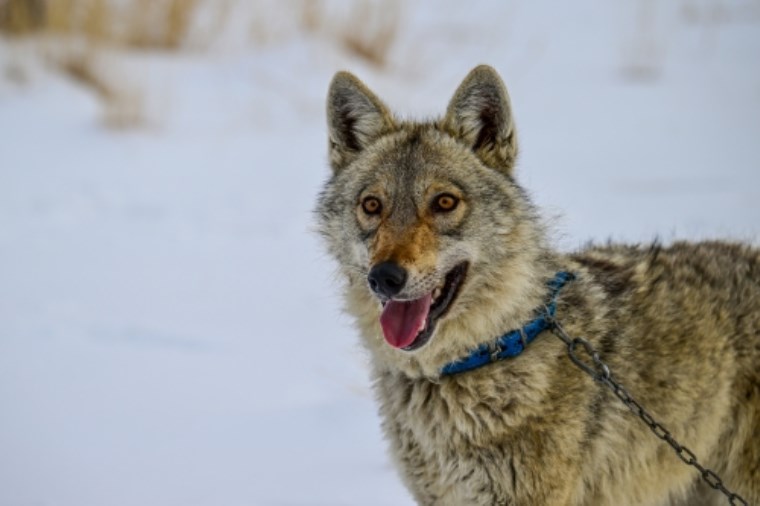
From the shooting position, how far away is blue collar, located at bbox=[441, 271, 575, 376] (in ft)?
11.7

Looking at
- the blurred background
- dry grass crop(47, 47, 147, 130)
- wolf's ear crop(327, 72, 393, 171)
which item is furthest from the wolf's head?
dry grass crop(47, 47, 147, 130)

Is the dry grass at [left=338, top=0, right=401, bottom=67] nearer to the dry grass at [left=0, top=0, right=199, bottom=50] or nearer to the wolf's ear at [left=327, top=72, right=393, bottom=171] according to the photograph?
the dry grass at [left=0, top=0, right=199, bottom=50]

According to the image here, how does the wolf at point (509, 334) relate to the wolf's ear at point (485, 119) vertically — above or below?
below

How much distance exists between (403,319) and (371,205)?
485 mm

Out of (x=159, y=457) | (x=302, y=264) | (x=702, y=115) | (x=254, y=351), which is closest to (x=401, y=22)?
(x=702, y=115)

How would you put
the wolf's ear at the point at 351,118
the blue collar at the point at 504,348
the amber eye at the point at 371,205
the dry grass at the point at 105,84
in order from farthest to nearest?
the dry grass at the point at 105,84 < the wolf's ear at the point at 351,118 < the amber eye at the point at 371,205 < the blue collar at the point at 504,348

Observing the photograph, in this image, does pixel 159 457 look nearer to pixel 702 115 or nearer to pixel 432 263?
pixel 432 263

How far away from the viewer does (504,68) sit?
1312 cm

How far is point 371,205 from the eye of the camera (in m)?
3.69

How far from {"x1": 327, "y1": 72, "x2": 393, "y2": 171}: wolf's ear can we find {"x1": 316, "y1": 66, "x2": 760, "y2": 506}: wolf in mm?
115

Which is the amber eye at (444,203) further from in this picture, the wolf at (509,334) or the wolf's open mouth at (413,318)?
the wolf's open mouth at (413,318)

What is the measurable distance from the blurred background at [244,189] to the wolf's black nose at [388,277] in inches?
25.2

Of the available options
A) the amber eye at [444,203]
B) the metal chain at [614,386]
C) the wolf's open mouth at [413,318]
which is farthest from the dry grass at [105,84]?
the metal chain at [614,386]

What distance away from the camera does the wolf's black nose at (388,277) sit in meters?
3.32
